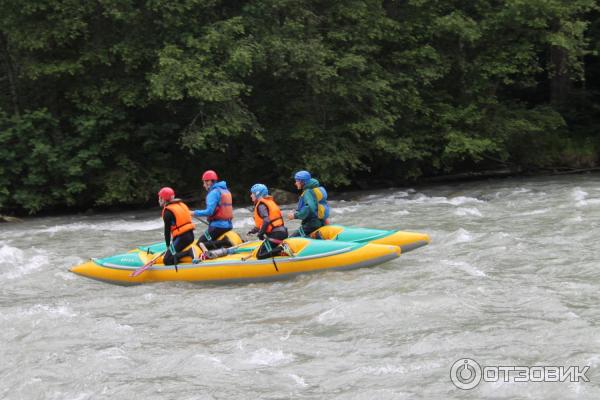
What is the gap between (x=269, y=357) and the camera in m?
6.35

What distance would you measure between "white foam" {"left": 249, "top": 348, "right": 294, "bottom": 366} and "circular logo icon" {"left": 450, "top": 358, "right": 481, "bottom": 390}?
1342mm

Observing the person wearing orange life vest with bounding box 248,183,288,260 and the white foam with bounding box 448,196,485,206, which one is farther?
the white foam with bounding box 448,196,485,206

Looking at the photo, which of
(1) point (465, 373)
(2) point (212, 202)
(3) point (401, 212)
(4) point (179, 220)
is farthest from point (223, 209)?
(3) point (401, 212)

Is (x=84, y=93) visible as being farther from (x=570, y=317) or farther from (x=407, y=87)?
(x=570, y=317)

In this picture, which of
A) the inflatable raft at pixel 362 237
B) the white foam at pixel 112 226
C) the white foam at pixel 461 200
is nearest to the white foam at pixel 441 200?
the white foam at pixel 461 200

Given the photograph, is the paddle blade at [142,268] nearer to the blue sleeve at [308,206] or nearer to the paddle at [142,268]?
the paddle at [142,268]

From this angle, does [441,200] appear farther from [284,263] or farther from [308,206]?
[284,263]

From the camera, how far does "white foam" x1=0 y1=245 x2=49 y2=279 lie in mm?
11070

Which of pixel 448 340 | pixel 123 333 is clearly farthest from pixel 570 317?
pixel 123 333

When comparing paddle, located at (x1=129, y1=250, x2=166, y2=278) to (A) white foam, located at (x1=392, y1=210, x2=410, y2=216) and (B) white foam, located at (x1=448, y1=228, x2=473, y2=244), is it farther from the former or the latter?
(A) white foam, located at (x1=392, y1=210, x2=410, y2=216)

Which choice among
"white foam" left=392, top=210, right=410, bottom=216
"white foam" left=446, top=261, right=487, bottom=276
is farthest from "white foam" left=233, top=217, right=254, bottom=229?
"white foam" left=446, top=261, right=487, bottom=276

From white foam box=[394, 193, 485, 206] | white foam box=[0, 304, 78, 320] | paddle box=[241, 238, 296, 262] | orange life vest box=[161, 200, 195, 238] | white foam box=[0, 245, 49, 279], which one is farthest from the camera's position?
white foam box=[394, 193, 485, 206]

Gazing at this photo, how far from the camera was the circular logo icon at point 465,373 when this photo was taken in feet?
18.1

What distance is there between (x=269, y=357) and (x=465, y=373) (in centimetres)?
161
